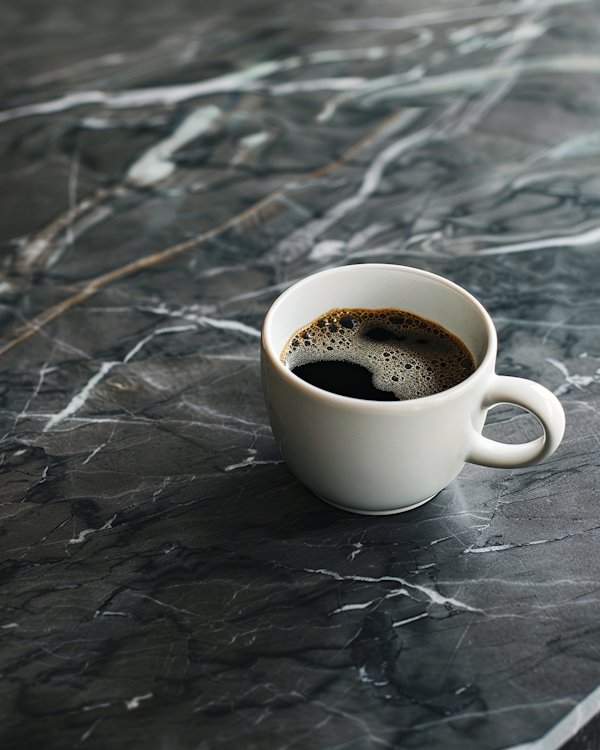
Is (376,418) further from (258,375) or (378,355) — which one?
(258,375)

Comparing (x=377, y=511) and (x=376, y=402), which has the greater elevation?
(x=376, y=402)

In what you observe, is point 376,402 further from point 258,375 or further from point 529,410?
point 258,375

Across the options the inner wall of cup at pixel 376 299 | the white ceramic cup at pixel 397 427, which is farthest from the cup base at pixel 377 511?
the inner wall of cup at pixel 376 299

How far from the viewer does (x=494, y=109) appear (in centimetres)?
93

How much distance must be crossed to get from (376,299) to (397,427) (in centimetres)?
15

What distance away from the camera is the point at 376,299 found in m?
0.51

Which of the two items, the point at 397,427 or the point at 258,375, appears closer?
the point at 397,427

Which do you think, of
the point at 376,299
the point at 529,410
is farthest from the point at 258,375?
the point at 529,410

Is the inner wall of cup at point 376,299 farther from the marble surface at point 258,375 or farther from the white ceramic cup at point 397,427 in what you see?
the marble surface at point 258,375

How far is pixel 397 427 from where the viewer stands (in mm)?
397

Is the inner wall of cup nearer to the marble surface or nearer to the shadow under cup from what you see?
the shadow under cup

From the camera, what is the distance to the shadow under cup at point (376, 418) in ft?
1.30

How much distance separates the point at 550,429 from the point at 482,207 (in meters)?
0.44

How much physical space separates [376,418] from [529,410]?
3.9 inches
